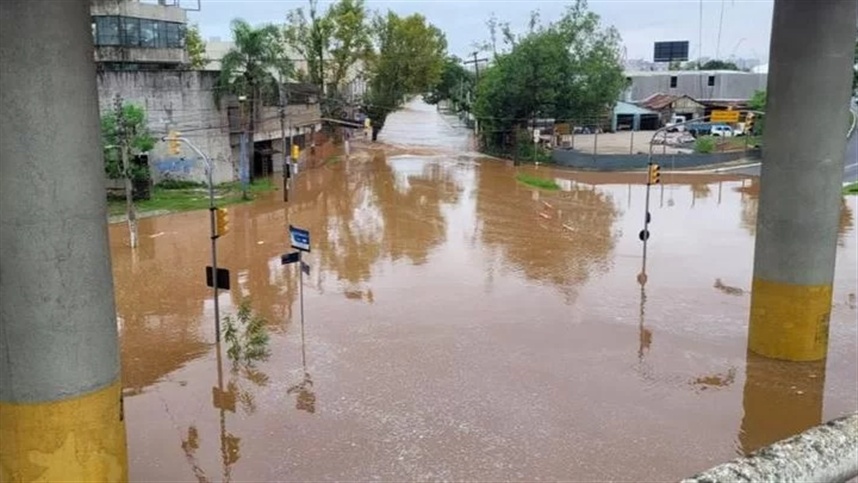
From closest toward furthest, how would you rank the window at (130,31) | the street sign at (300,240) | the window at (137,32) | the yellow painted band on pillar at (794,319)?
1. the yellow painted band on pillar at (794,319)
2. the street sign at (300,240)
3. the window at (137,32)
4. the window at (130,31)

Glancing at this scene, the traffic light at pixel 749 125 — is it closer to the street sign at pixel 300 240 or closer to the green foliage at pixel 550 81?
the green foliage at pixel 550 81

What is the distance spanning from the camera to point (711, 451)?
12.2 metres

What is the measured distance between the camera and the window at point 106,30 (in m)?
42.9

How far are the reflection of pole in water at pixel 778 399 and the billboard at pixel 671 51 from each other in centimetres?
12263

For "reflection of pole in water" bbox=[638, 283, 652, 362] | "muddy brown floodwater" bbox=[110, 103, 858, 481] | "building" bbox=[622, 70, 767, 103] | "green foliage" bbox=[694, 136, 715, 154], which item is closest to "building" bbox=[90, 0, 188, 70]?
"muddy brown floodwater" bbox=[110, 103, 858, 481]

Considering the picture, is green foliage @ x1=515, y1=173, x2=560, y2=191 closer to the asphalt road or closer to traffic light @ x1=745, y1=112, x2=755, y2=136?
the asphalt road

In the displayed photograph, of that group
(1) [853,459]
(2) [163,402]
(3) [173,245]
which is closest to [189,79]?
(3) [173,245]

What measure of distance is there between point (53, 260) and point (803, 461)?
28.4ft

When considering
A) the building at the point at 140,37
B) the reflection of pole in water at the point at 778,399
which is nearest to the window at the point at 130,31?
the building at the point at 140,37

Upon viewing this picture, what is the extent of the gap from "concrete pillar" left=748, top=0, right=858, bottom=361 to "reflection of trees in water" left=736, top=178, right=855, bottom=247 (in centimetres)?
1241

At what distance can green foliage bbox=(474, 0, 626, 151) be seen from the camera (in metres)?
55.2

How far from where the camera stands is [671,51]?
445ft

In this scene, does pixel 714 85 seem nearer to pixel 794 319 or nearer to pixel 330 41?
pixel 330 41

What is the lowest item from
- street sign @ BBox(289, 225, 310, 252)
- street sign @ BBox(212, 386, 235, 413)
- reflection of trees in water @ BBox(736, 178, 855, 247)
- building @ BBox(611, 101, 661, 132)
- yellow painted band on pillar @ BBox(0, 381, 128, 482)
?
reflection of trees in water @ BBox(736, 178, 855, 247)
